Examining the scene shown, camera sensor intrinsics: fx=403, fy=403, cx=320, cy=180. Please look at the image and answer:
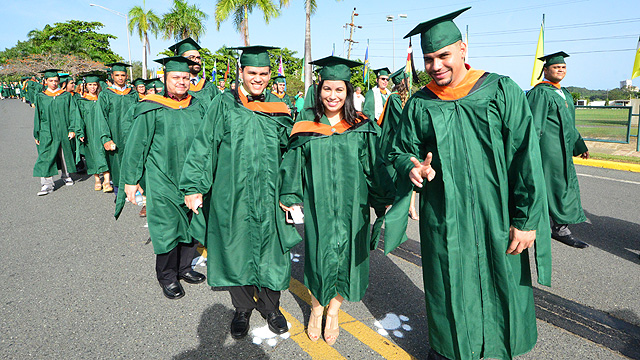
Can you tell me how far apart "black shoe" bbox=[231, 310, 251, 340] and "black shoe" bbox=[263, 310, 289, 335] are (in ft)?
0.51

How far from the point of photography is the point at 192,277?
3662 millimetres

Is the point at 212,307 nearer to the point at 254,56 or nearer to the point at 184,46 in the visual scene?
the point at 254,56

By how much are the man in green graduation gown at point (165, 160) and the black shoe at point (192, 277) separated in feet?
0.74

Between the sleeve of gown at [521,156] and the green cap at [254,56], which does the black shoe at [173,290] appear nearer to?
the green cap at [254,56]

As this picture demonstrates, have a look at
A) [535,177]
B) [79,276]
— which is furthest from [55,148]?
[535,177]

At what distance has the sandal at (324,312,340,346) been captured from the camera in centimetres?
269

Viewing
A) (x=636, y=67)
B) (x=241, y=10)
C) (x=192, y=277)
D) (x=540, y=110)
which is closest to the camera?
(x=192, y=277)

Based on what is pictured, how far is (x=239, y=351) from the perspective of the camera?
2611mm

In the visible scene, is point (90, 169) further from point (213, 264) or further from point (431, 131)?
point (431, 131)

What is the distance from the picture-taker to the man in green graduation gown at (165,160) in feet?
10.8

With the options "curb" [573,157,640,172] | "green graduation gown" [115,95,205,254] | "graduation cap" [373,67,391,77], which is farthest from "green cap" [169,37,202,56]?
"curb" [573,157,640,172]

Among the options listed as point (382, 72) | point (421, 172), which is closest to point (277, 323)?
point (421, 172)

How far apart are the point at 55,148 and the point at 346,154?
6.81 meters

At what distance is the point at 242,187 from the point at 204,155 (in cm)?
33
